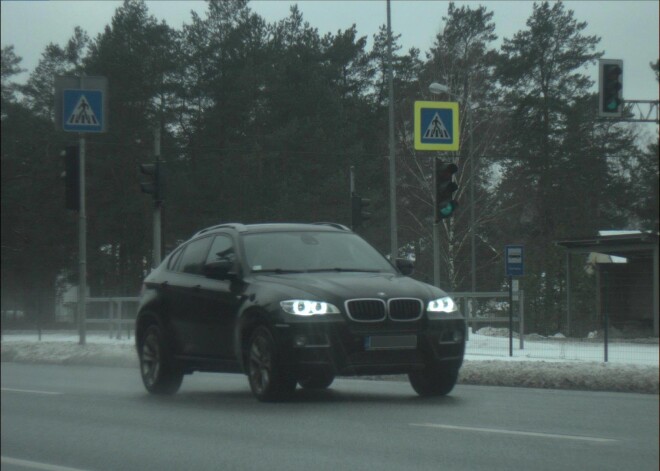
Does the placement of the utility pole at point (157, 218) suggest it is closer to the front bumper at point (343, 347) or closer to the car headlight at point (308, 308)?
the car headlight at point (308, 308)

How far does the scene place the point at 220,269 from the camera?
36.5ft

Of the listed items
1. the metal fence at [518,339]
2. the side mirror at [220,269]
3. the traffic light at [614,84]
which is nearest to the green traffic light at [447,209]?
the metal fence at [518,339]

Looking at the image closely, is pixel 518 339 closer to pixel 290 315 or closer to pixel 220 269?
pixel 220 269

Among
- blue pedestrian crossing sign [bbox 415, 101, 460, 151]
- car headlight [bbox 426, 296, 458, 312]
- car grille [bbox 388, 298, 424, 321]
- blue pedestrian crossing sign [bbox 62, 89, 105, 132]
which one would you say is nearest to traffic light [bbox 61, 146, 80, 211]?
blue pedestrian crossing sign [bbox 62, 89, 105, 132]

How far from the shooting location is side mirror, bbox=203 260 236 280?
36.5 feet

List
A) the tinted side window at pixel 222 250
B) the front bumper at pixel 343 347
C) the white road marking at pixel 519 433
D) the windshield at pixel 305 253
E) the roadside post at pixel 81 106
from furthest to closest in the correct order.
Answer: the tinted side window at pixel 222 250
the windshield at pixel 305 253
the front bumper at pixel 343 347
the white road marking at pixel 519 433
the roadside post at pixel 81 106

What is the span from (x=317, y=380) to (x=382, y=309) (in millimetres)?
1254

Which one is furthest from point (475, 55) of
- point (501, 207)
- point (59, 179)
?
point (59, 179)

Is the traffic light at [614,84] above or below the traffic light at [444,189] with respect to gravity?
below

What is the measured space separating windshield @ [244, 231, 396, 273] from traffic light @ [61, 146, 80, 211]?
8.38m

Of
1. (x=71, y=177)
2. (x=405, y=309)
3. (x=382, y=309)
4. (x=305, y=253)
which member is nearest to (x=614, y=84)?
(x=71, y=177)

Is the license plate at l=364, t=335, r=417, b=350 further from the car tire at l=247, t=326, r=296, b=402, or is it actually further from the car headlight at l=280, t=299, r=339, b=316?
the car tire at l=247, t=326, r=296, b=402

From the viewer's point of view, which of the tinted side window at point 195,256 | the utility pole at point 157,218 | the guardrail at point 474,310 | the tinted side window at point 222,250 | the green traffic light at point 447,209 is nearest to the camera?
the utility pole at point 157,218

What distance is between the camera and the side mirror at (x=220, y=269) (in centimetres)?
1113
